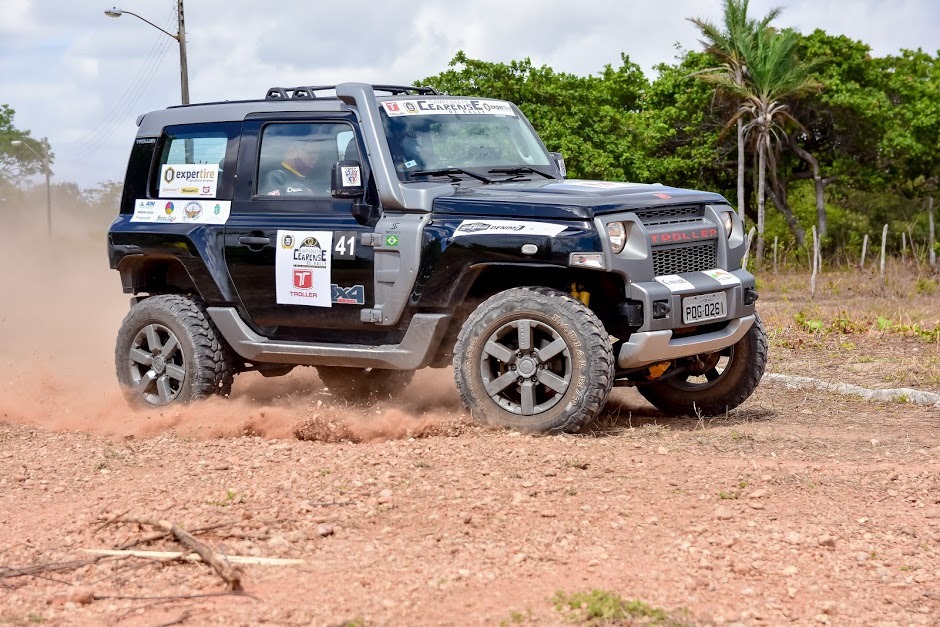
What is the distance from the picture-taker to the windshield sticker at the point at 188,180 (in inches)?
343

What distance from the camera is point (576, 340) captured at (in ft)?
23.8

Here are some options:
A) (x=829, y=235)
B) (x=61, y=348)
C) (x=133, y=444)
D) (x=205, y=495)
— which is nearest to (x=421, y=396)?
(x=133, y=444)

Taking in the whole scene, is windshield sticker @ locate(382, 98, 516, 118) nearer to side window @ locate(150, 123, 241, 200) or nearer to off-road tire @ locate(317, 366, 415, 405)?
side window @ locate(150, 123, 241, 200)

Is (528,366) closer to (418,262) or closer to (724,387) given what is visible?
(418,262)

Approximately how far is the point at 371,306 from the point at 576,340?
1.50 meters

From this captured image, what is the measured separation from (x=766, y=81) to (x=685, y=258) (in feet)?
98.6

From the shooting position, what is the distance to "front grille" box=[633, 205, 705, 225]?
297 inches

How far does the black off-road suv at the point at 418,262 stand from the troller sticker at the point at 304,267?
13 mm

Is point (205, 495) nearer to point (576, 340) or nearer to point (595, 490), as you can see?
point (595, 490)

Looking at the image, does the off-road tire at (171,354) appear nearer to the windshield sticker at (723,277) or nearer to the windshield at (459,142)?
the windshield at (459,142)

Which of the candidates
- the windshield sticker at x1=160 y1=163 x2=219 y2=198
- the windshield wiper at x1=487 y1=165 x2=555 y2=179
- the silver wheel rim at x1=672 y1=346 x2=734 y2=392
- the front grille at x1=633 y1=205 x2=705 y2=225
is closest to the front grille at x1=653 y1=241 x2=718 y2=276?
the front grille at x1=633 y1=205 x2=705 y2=225

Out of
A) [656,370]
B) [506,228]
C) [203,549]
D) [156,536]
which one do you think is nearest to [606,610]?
[203,549]

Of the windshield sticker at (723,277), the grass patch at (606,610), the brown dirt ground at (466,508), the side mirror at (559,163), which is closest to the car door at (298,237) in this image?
the brown dirt ground at (466,508)

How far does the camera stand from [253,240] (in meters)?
8.38
